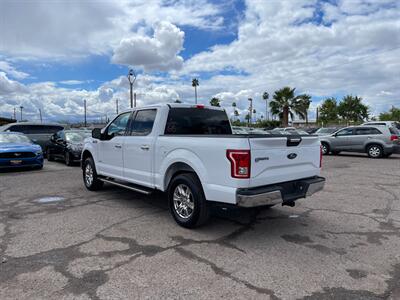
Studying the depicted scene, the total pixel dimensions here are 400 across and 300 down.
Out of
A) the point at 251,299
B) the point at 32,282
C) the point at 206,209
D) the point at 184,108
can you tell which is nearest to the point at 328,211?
the point at 206,209

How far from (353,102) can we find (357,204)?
69.1 metres

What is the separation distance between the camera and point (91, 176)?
26.5ft

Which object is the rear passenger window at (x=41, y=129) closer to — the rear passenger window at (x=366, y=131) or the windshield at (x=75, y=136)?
the windshield at (x=75, y=136)

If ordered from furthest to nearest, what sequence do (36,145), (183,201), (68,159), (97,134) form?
1. (68,159)
2. (36,145)
3. (97,134)
4. (183,201)

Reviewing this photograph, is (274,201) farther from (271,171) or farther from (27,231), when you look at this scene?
(27,231)

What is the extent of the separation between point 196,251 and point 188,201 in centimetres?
95

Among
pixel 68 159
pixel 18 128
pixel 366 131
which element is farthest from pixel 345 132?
pixel 18 128

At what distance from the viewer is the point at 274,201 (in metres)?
4.41

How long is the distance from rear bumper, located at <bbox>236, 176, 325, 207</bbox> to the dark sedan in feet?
33.8

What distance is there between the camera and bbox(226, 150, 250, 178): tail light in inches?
164

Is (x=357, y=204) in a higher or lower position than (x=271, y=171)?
lower

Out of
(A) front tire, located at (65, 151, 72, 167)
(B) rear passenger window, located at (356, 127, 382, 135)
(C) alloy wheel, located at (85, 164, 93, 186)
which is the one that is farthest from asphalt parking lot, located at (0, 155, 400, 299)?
(B) rear passenger window, located at (356, 127, 382, 135)

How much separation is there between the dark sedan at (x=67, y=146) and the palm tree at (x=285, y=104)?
140 ft

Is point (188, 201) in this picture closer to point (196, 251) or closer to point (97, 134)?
point (196, 251)
